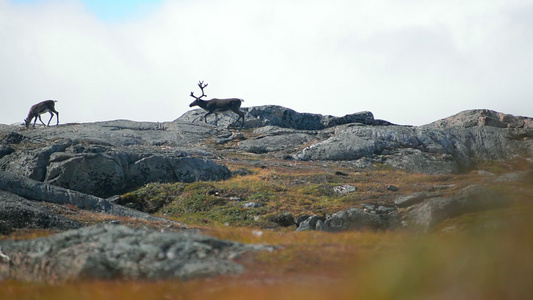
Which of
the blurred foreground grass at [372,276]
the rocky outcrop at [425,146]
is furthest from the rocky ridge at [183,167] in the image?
the blurred foreground grass at [372,276]

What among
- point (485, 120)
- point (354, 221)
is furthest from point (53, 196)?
point (485, 120)

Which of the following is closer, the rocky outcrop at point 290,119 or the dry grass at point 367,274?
the dry grass at point 367,274

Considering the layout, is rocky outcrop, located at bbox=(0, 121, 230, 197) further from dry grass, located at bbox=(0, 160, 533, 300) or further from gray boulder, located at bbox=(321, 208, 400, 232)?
dry grass, located at bbox=(0, 160, 533, 300)

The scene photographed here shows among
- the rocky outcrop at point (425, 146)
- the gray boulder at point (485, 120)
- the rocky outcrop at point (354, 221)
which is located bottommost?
the rocky outcrop at point (354, 221)

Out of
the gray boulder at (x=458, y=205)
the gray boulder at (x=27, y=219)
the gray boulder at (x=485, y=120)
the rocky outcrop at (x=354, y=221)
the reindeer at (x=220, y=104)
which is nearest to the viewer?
the gray boulder at (x=458, y=205)

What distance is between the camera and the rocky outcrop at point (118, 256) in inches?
332

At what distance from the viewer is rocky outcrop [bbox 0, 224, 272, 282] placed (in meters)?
8.42

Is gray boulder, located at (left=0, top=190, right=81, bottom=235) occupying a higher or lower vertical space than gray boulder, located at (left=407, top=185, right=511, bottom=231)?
lower

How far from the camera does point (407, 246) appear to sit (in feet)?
28.1

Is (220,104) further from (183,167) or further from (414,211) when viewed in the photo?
(414,211)

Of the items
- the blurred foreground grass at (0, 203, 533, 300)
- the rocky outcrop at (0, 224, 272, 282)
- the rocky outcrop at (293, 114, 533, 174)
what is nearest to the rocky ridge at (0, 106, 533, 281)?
the rocky outcrop at (0, 224, 272, 282)

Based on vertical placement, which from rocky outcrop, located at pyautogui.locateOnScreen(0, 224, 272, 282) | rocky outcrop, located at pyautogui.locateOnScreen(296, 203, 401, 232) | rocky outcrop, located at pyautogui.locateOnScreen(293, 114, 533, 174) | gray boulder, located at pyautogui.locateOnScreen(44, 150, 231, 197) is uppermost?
rocky outcrop, located at pyautogui.locateOnScreen(293, 114, 533, 174)

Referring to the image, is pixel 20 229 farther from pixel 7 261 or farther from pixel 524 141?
pixel 524 141

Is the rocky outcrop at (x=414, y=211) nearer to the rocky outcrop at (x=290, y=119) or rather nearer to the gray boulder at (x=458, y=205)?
the gray boulder at (x=458, y=205)
